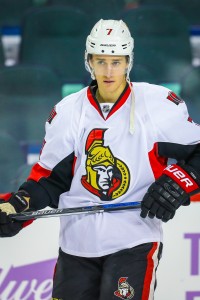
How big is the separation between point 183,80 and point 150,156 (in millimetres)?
1888

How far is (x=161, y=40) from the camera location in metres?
4.93

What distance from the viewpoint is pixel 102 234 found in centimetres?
295

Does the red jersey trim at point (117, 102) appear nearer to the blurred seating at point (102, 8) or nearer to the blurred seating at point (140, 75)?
the blurred seating at point (140, 75)

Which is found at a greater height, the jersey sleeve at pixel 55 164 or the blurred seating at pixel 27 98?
the jersey sleeve at pixel 55 164

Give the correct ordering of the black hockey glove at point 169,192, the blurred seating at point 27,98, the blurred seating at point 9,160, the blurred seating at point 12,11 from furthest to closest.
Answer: the blurred seating at point 12,11 < the blurred seating at point 27,98 < the blurred seating at point 9,160 < the black hockey glove at point 169,192

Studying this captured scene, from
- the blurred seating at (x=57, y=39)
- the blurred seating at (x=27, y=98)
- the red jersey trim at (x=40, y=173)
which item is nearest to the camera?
the red jersey trim at (x=40, y=173)

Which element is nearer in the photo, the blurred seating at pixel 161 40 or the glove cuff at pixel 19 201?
the glove cuff at pixel 19 201

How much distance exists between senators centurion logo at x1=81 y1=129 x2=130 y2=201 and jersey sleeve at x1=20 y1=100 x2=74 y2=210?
0.09m

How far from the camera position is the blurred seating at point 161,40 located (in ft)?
15.9

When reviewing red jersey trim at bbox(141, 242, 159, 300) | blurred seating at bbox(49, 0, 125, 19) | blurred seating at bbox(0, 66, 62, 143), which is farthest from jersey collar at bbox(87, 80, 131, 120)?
→ blurred seating at bbox(49, 0, 125, 19)

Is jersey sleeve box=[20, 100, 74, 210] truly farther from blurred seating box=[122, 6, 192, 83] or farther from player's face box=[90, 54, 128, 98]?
blurred seating box=[122, 6, 192, 83]

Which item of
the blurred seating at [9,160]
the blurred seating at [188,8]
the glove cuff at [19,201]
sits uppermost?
the blurred seating at [188,8]

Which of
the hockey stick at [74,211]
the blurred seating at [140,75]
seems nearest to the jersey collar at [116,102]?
the hockey stick at [74,211]

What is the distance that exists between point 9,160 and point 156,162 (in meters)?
1.45
